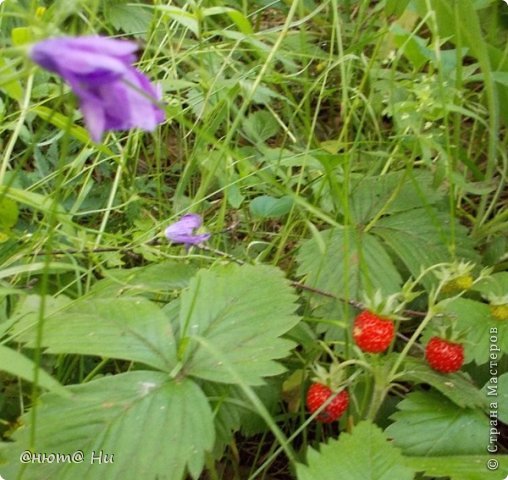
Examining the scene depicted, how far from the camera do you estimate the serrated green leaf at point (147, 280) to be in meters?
0.92

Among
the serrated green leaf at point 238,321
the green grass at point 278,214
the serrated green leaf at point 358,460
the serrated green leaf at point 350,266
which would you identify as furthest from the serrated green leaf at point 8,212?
the serrated green leaf at point 358,460

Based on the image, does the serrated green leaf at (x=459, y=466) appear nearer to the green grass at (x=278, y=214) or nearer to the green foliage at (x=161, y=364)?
the green grass at (x=278, y=214)

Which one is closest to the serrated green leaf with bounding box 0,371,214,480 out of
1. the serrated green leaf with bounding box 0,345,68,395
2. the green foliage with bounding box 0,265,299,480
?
the green foliage with bounding box 0,265,299,480

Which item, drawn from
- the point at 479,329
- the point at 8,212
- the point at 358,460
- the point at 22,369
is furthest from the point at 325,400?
the point at 8,212

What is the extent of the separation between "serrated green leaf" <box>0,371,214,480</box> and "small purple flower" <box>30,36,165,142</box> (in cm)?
37

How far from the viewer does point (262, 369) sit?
2.51 feet

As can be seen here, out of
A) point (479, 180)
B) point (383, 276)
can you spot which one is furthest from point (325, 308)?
point (479, 180)

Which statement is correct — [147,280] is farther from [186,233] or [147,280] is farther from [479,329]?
[479,329]

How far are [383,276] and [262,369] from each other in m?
0.31

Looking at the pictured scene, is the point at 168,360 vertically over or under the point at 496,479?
over

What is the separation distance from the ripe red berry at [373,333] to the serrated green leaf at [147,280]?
0.83 feet

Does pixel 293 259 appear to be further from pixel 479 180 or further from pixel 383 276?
pixel 479 180

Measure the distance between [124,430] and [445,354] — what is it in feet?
1.19

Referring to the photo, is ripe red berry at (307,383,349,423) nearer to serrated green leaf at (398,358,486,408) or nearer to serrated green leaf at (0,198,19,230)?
serrated green leaf at (398,358,486,408)
